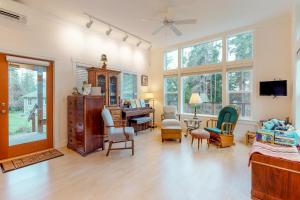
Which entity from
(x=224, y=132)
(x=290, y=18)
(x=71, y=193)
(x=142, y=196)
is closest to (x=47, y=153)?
(x=71, y=193)

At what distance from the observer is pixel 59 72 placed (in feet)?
13.3

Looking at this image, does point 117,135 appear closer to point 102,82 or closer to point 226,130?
point 102,82

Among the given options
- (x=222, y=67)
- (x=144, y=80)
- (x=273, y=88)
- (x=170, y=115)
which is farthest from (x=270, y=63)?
(x=144, y=80)

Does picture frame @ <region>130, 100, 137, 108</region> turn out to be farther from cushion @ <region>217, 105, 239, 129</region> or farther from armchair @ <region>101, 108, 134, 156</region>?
cushion @ <region>217, 105, 239, 129</region>

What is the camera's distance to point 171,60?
6.36 meters

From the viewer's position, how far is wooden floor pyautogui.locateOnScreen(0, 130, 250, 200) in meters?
2.16

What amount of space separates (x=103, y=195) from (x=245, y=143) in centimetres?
400

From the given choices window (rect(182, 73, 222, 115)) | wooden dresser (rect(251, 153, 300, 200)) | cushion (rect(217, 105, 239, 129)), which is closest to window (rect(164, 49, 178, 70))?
window (rect(182, 73, 222, 115))

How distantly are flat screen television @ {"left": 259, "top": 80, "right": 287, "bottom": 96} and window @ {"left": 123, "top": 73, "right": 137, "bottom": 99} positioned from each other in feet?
13.0

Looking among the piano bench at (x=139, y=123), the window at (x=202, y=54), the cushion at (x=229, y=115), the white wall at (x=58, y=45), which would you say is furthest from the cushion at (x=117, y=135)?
the window at (x=202, y=54)

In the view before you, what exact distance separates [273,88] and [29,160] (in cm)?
575

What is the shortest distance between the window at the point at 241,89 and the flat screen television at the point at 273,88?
397 millimetres

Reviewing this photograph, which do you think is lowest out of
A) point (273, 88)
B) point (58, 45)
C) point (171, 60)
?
point (273, 88)

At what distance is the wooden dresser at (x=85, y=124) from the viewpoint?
3.57 meters
